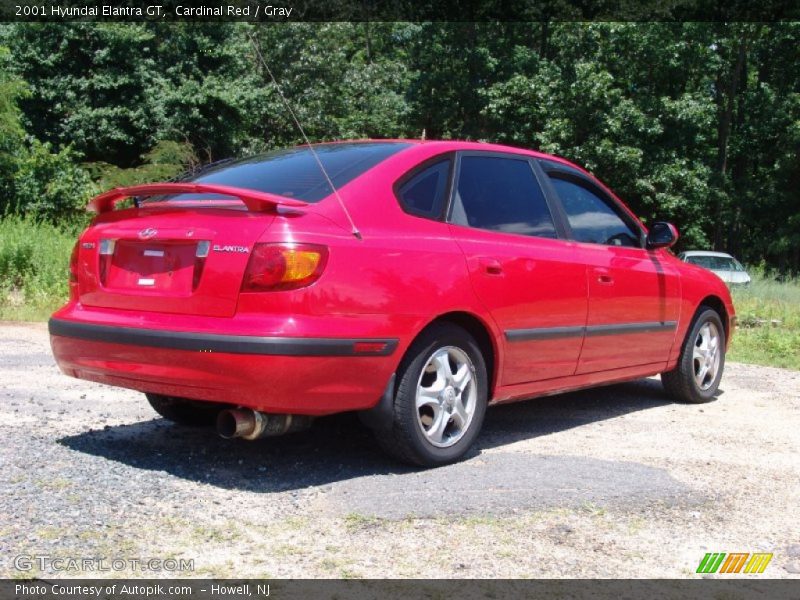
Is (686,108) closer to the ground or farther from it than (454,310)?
farther from it

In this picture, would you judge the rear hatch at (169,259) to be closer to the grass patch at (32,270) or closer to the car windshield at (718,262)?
the grass patch at (32,270)

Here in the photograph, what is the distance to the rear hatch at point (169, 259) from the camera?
410 cm

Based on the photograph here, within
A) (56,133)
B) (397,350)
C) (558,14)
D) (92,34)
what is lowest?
(397,350)

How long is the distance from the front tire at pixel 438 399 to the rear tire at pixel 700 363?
2.59 metres

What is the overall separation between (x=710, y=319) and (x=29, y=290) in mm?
10607

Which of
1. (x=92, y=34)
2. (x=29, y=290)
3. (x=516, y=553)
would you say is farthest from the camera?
(x=92, y=34)

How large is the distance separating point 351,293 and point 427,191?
37.4 inches

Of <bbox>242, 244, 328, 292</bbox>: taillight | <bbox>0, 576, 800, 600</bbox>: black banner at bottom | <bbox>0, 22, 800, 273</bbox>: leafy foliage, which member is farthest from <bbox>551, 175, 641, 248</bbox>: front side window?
<bbox>0, 22, 800, 273</bbox>: leafy foliage

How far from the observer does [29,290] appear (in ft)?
46.0

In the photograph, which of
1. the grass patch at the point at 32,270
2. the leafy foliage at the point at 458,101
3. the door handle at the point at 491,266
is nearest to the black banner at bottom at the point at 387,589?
the door handle at the point at 491,266

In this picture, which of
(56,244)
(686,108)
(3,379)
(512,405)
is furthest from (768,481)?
(686,108)

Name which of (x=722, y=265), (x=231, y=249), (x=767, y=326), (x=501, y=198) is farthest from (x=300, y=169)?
(x=722, y=265)

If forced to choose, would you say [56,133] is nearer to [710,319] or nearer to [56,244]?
[56,244]

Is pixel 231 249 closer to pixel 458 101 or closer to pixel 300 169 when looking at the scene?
pixel 300 169
